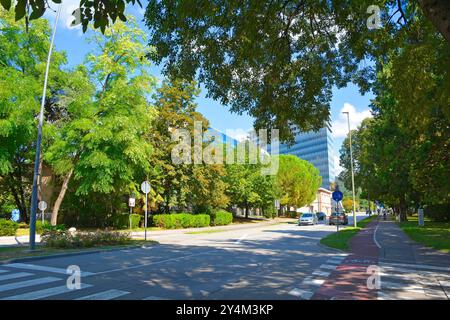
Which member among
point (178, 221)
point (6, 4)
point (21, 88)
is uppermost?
point (21, 88)

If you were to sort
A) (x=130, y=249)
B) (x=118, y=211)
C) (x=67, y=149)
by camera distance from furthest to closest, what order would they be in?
1. (x=118, y=211)
2. (x=67, y=149)
3. (x=130, y=249)

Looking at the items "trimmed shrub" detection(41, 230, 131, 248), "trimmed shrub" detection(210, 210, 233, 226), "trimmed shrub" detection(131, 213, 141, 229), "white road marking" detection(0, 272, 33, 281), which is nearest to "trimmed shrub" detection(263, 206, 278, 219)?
"trimmed shrub" detection(210, 210, 233, 226)

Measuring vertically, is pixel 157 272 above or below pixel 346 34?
below

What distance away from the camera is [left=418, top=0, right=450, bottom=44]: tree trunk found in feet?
16.6

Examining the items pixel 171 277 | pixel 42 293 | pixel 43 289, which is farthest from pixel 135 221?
pixel 42 293

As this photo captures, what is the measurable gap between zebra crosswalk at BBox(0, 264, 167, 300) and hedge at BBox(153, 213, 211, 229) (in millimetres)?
27880

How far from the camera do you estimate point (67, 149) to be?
28.7 meters

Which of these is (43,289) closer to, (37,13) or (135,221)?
(37,13)

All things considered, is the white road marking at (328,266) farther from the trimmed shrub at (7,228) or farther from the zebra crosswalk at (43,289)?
the trimmed shrub at (7,228)

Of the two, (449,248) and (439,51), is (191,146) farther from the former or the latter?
(439,51)

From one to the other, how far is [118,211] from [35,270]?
1122 inches

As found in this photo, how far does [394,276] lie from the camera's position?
9.77 meters

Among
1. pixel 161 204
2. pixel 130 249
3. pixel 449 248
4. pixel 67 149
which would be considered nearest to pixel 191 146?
pixel 161 204

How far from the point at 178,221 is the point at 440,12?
36082 mm
